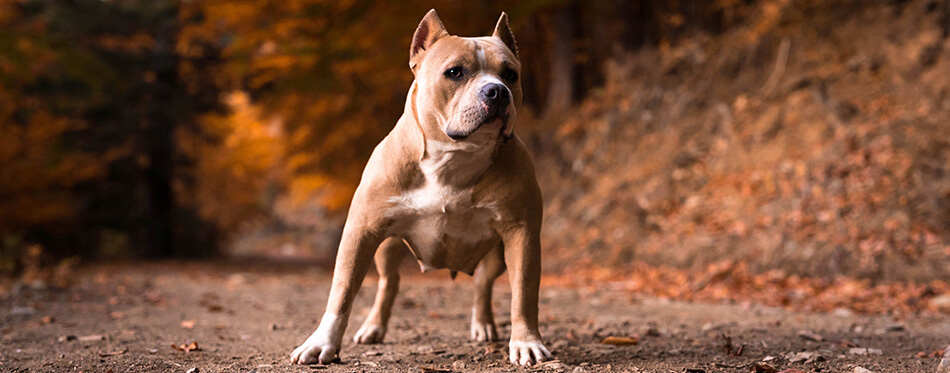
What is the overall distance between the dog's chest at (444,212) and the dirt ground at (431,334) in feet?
1.83

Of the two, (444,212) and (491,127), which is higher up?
(491,127)

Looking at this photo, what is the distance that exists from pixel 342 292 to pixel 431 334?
136 centimetres

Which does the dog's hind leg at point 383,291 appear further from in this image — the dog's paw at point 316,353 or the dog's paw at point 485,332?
the dog's paw at point 316,353

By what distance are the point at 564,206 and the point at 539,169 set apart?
Result: 151cm

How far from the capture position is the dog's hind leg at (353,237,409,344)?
3.81 metres

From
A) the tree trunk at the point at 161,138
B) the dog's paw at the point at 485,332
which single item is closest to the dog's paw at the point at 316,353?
the dog's paw at the point at 485,332

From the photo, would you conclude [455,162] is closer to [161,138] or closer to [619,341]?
[619,341]

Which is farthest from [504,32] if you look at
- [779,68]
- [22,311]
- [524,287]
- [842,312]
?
[779,68]

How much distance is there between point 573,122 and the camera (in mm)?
12688

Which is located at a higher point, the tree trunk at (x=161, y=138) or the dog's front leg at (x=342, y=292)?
the tree trunk at (x=161, y=138)

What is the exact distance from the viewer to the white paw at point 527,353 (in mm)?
3107

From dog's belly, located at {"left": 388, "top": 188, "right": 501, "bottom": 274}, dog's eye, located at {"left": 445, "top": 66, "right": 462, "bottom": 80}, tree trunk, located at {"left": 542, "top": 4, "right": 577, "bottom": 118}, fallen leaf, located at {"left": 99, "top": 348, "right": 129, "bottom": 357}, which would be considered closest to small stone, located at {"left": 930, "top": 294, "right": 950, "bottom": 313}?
dog's belly, located at {"left": 388, "top": 188, "right": 501, "bottom": 274}

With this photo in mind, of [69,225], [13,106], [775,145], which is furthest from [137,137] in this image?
[775,145]

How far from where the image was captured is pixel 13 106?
10.7 meters
